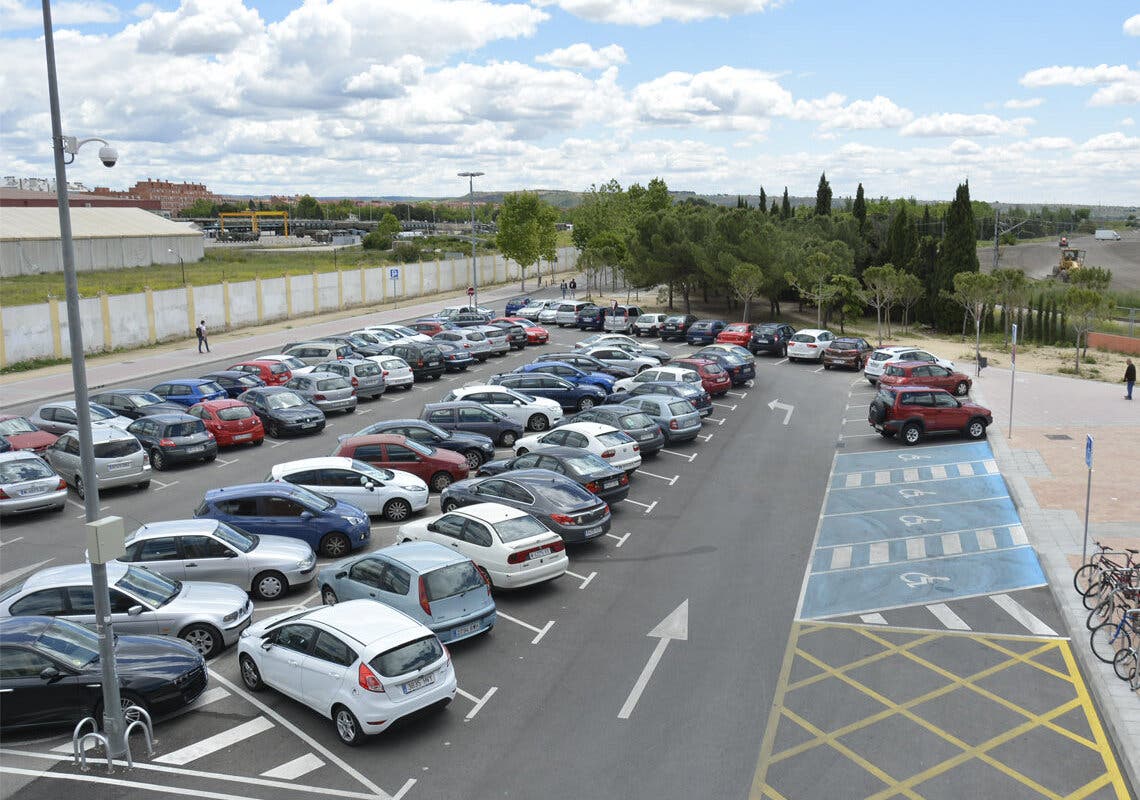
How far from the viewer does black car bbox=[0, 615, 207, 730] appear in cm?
1128

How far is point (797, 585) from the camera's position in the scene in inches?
650

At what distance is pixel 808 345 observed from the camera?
140ft

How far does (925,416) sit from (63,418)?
2276 centimetres

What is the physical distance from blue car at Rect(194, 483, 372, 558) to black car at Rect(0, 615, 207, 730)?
17.7ft

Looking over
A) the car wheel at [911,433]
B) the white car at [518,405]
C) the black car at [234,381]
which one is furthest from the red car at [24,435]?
the car wheel at [911,433]

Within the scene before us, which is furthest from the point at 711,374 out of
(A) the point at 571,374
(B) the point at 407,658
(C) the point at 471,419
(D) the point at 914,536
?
(B) the point at 407,658

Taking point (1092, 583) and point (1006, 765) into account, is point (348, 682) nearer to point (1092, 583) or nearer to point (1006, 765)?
point (1006, 765)

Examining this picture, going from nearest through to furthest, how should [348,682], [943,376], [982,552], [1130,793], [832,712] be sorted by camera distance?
[1130,793]
[348,682]
[832,712]
[982,552]
[943,376]

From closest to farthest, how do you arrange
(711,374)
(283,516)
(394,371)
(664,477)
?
(283,516) → (664,477) → (711,374) → (394,371)

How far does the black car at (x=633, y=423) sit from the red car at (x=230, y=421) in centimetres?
839

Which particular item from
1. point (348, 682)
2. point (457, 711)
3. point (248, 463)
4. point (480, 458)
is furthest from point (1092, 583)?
point (248, 463)

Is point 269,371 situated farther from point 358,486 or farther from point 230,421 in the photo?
point 358,486

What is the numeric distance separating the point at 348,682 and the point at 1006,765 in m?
7.22

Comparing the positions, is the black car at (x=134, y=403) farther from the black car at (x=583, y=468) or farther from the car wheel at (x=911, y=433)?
the car wheel at (x=911, y=433)
